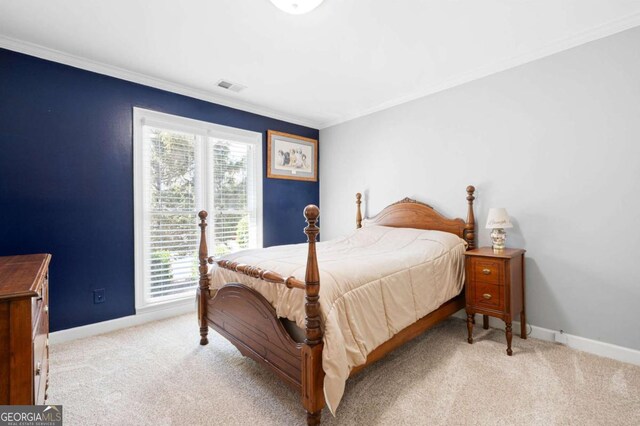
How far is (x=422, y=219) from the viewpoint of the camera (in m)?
3.29

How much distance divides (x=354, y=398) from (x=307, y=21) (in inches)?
101

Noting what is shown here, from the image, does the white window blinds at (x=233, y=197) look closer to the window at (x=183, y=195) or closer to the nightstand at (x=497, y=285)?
the window at (x=183, y=195)

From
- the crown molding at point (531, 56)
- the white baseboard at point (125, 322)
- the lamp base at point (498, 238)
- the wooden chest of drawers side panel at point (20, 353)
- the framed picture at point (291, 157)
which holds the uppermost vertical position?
the crown molding at point (531, 56)

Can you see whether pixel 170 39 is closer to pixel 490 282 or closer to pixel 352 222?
pixel 352 222

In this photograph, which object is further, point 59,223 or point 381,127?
point 381,127

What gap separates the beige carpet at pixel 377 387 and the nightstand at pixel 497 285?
11.1 inches

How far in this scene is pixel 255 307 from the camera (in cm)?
188

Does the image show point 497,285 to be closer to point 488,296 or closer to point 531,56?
point 488,296

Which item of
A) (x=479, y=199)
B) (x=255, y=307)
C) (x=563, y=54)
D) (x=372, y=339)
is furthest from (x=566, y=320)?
(x=255, y=307)

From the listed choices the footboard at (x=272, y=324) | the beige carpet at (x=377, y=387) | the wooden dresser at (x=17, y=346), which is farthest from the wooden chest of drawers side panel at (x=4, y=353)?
the footboard at (x=272, y=324)

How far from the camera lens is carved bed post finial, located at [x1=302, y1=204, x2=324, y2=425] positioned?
1.46 meters

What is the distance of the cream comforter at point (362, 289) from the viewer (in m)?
1.51

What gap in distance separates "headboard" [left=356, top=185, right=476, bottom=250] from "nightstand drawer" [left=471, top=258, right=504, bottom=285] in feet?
1.47

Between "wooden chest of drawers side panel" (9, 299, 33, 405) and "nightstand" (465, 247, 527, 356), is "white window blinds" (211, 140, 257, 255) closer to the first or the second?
"wooden chest of drawers side panel" (9, 299, 33, 405)
